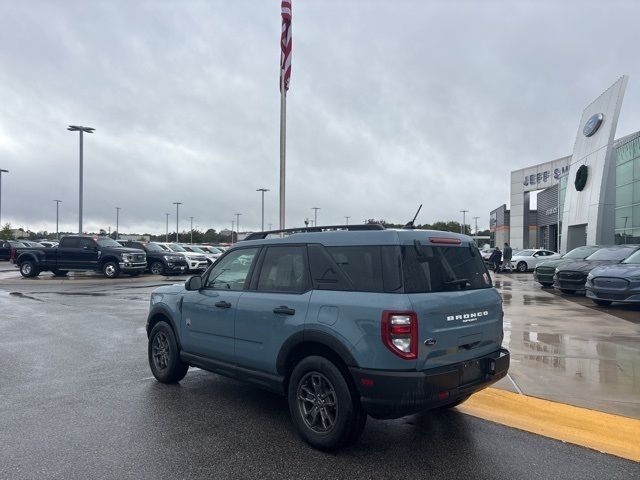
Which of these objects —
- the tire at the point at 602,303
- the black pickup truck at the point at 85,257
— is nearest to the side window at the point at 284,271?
the tire at the point at 602,303

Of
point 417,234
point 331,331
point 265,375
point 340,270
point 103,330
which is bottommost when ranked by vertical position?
point 103,330

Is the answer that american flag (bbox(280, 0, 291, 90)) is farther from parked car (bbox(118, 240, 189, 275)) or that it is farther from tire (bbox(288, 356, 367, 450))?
parked car (bbox(118, 240, 189, 275))

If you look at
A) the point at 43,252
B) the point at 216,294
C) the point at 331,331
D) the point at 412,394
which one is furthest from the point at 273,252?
the point at 43,252

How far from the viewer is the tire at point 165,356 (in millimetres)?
5777

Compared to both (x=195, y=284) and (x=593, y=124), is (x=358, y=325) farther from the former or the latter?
(x=593, y=124)

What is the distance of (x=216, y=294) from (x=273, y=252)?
35.1 inches

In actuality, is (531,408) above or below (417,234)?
below

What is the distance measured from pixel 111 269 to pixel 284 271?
20389 mm

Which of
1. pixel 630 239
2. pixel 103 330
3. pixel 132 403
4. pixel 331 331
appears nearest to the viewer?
pixel 331 331

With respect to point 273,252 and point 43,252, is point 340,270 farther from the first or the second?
point 43,252

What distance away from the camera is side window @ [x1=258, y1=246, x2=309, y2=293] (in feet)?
14.4

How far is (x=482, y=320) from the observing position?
Answer: 13.9 feet

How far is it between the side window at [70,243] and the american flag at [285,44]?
15.0 meters

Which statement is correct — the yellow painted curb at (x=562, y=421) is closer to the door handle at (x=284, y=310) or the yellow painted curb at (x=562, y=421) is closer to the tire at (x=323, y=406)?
the tire at (x=323, y=406)
